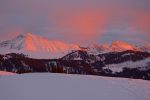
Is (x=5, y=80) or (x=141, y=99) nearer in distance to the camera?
(x=141, y=99)

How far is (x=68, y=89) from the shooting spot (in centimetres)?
1834

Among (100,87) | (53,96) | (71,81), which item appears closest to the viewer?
(53,96)

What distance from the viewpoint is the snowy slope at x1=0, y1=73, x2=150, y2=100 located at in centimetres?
1667

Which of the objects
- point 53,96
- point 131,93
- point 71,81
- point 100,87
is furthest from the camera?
point 71,81

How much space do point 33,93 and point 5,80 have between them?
172 inches

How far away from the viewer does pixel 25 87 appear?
729 inches

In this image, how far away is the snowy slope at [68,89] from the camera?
54.7ft

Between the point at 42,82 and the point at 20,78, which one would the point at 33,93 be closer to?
the point at 42,82

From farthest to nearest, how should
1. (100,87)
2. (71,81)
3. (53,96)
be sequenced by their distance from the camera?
(71,81) < (100,87) < (53,96)

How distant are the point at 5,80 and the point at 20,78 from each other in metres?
1.15

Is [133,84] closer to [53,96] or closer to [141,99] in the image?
[141,99]

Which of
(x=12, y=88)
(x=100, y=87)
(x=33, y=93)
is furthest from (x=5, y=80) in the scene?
(x=100, y=87)

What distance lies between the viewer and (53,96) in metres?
16.7

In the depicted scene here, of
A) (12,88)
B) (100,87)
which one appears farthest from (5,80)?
(100,87)
